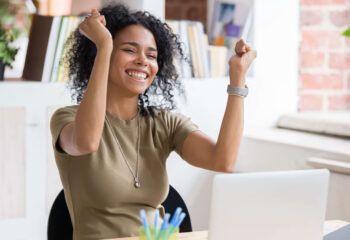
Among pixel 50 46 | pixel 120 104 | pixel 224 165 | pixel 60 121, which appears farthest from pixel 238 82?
pixel 50 46

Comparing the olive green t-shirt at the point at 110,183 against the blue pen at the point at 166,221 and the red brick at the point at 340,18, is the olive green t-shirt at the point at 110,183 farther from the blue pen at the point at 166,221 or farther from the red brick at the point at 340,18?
the red brick at the point at 340,18

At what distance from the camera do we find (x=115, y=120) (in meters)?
1.96

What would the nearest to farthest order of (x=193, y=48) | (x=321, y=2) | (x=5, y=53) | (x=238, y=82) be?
1. (x=238, y=82)
2. (x=5, y=53)
3. (x=193, y=48)
4. (x=321, y=2)

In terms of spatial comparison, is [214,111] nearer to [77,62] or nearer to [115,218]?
[77,62]

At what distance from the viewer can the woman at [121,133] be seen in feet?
5.79

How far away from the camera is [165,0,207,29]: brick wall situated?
12.0 ft

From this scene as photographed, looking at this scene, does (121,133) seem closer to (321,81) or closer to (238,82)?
(238,82)

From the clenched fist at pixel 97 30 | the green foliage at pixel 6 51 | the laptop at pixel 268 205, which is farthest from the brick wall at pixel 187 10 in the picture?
the laptop at pixel 268 205

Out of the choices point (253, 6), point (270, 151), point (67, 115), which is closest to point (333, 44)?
point (253, 6)

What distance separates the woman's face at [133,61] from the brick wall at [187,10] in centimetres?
170

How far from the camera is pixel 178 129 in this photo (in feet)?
6.72

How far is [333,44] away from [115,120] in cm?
172

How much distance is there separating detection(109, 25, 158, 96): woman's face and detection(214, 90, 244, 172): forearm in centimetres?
27

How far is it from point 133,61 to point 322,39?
163 cm
